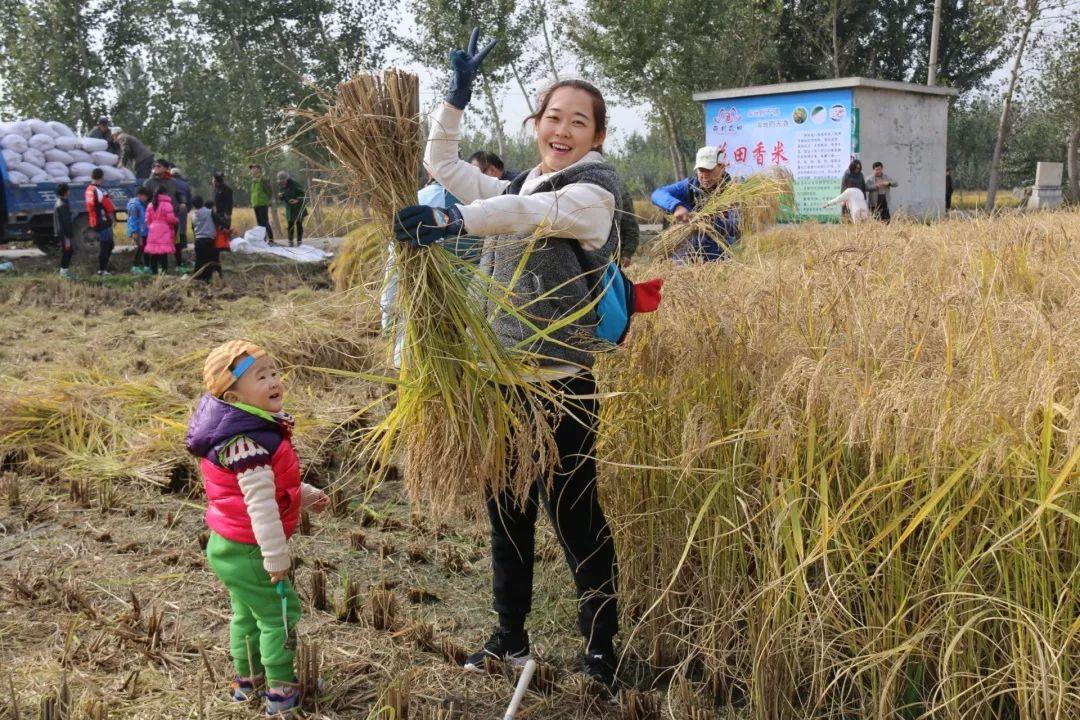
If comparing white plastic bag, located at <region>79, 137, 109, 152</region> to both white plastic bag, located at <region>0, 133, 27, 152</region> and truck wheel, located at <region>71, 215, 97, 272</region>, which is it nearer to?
white plastic bag, located at <region>0, 133, 27, 152</region>

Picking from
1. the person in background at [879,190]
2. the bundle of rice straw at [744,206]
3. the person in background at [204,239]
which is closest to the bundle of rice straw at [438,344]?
the bundle of rice straw at [744,206]

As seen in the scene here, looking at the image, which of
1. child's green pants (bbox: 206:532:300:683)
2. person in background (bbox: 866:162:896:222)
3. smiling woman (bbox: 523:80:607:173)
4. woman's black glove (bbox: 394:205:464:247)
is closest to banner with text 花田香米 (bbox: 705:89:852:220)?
person in background (bbox: 866:162:896:222)

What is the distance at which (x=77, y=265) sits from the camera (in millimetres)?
13375

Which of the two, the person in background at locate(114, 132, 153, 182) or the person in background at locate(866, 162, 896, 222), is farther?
the person in background at locate(114, 132, 153, 182)

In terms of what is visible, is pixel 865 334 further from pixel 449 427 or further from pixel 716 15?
pixel 716 15

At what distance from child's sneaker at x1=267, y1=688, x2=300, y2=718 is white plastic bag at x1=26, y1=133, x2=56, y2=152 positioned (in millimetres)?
13947

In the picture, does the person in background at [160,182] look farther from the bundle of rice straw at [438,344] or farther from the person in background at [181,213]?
the bundle of rice straw at [438,344]

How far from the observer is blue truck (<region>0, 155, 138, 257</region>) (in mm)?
13438

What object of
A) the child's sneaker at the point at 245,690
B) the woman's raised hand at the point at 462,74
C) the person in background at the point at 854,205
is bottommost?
the child's sneaker at the point at 245,690

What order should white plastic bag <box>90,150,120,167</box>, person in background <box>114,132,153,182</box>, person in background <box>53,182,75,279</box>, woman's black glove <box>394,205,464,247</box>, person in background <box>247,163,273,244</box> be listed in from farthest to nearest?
person in background <box>247,163,273,244</box>
person in background <box>114,132,153,182</box>
white plastic bag <box>90,150,120,167</box>
person in background <box>53,182,75,279</box>
woman's black glove <box>394,205,464,247</box>

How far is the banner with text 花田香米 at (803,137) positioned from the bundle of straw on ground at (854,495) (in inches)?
514

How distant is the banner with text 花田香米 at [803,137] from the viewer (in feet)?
51.7

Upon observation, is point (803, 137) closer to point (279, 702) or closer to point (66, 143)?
point (66, 143)

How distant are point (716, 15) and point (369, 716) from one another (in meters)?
20.6
